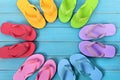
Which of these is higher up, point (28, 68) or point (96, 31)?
point (96, 31)

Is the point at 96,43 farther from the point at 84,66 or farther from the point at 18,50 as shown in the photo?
the point at 18,50

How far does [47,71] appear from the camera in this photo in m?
1.24

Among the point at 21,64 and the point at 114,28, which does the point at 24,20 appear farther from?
the point at 114,28

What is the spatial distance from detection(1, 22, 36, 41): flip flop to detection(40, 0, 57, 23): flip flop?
108 millimetres

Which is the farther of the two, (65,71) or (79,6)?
(79,6)

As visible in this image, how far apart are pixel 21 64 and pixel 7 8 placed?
0.32m

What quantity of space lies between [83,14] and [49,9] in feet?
0.59

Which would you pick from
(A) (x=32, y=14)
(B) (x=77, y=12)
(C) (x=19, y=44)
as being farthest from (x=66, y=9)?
(C) (x=19, y=44)

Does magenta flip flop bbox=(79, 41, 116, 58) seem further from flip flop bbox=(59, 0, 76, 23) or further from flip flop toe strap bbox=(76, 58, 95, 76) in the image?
flip flop bbox=(59, 0, 76, 23)

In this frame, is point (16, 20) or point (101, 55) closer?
point (101, 55)

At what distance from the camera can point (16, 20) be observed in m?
1.36

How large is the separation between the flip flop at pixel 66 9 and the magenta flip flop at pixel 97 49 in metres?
0.16

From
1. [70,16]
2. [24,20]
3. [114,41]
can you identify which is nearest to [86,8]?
[70,16]

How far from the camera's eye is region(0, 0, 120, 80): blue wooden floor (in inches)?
50.4
